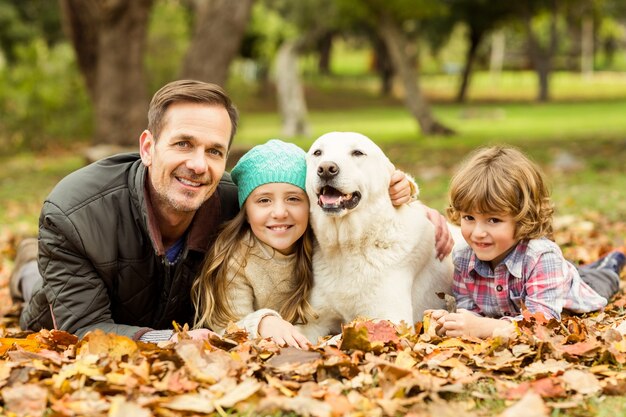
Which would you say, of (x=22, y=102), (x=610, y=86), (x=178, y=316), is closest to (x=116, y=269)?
(x=178, y=316)

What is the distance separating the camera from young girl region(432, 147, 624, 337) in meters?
4.32

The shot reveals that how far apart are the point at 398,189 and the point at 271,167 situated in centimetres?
75

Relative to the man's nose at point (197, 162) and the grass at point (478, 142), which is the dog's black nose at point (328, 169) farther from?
the grass at point (478, 142)

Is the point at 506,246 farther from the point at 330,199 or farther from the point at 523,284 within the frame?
the point at 330,199

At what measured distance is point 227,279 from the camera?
14.4 feet

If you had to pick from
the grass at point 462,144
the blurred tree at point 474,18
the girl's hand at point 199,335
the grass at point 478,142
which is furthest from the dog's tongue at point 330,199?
the blurred tree at point 474,18

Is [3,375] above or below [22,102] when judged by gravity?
below

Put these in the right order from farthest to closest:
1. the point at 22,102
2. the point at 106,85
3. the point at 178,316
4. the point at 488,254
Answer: the point at 22,102 → the point at 106,85 → the point at 178,316 → the point at 488,254

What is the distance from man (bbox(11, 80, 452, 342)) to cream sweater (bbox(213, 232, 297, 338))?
0.28 metres

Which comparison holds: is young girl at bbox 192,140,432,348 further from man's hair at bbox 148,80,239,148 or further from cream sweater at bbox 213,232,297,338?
man's hair at bbox 148,80,239,148

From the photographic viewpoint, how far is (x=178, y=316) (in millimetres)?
4715

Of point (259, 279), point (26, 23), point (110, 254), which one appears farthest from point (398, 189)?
point (26, 23)

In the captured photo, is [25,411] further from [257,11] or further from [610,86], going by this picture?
[610,86]

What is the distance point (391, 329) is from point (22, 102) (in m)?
18.7
